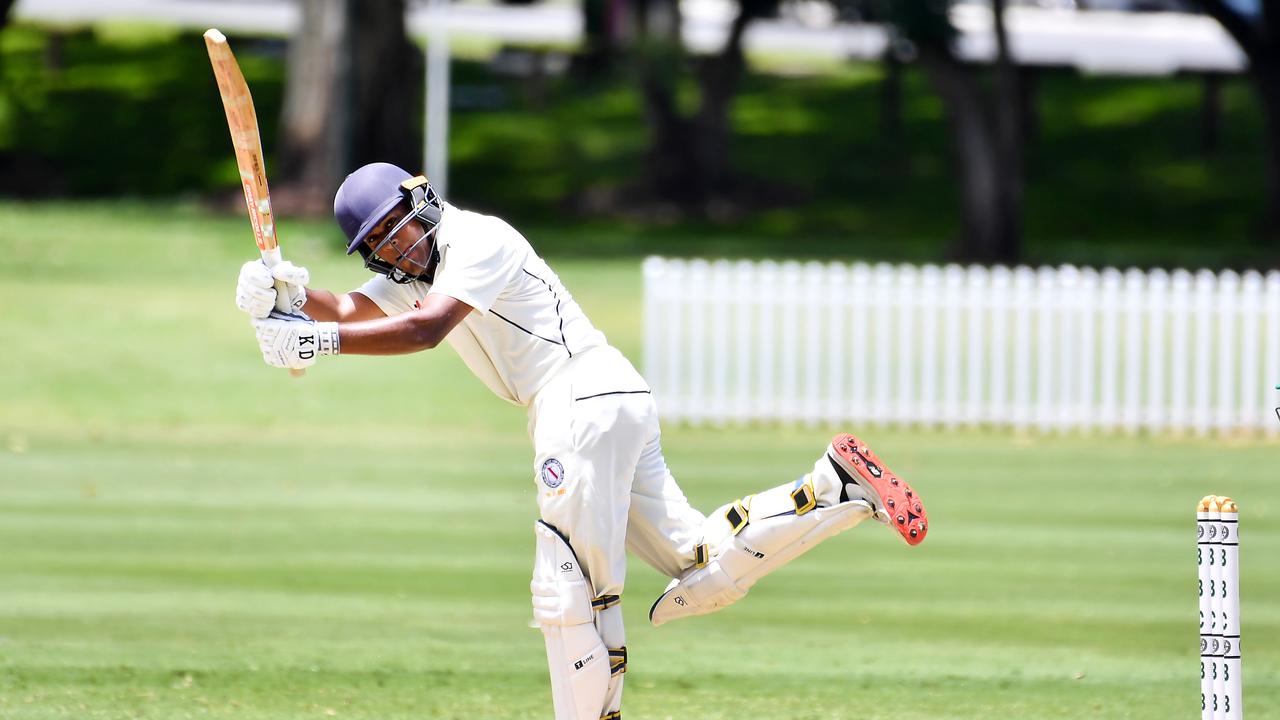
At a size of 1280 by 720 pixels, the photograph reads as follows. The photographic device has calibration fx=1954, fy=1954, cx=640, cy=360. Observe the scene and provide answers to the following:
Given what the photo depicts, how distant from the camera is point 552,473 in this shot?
5965 mm

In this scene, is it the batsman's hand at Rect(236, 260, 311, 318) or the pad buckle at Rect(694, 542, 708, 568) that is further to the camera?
the pad buckle at Rect(694, 542, 708, 568)

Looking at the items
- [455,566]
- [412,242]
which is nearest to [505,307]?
[412,242]

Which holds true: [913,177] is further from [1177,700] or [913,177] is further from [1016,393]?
[1177,700]

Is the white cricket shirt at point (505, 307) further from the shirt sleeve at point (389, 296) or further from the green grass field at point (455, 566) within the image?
the green grass field at point (455, 566)

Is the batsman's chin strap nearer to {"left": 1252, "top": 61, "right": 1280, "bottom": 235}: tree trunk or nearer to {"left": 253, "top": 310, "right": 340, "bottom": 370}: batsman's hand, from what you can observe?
{"left": 253, "top": 310, "right": 340, "bottom": 370}: batsman's hand

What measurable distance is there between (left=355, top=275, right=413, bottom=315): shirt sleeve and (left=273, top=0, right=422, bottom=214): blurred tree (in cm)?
2654

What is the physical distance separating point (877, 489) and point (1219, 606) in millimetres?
1266

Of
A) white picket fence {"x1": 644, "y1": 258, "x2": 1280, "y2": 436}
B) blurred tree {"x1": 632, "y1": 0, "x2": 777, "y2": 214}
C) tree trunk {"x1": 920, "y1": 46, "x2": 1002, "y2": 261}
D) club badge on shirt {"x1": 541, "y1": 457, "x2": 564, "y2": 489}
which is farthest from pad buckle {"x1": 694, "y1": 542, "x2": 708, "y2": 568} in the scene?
blurred tree {"x1": 632, "y1": 0, "x2": 777, "y2": 214}

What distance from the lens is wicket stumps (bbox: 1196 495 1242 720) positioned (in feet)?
17.1

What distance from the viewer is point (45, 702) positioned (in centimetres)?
702

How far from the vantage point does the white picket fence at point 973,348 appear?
54.6 feet

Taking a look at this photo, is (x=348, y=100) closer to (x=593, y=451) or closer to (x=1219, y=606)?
(x=593, y=451)

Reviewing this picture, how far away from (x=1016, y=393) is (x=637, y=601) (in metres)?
8.09

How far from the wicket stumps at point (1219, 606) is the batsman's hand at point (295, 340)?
254 centimetres
